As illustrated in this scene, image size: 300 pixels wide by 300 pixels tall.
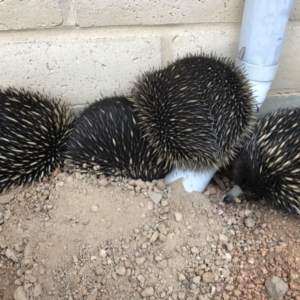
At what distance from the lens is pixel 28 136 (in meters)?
1.74

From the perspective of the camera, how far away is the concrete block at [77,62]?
1.76 metres

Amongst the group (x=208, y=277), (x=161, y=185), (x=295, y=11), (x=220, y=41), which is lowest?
(x=208, y=277)

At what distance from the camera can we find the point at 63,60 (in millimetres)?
1813

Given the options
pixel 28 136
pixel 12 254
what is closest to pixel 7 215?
pixel 12 254

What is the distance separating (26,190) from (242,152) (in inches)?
39.3

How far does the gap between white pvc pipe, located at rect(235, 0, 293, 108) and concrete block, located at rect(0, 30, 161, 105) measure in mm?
413

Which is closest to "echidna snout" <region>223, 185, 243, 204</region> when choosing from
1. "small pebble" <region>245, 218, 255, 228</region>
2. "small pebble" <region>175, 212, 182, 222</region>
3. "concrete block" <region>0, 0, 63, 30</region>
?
"small pebble" <region>245, 218, 255, 228</region>

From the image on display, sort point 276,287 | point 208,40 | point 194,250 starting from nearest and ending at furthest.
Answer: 1. point 276,287
2. point 194,250
3. point 208,40

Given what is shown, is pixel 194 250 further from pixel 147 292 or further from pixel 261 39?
pixel 261 39

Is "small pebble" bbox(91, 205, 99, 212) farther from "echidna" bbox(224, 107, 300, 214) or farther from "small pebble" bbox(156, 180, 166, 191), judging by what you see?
"echidna" bbox(224, 107, 300, 214)

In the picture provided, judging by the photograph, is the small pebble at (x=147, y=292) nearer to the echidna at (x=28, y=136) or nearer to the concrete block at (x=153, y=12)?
the echidna at (x=28, y=136)

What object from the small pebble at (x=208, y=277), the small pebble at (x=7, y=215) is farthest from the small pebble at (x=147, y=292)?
the small pebble at (x=7, y=215)

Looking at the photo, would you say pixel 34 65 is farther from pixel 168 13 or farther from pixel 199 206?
pixel 199 206

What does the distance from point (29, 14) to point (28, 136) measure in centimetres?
54
